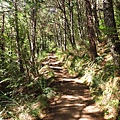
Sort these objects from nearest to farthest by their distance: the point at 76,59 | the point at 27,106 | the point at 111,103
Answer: the point at 111,103, the point at 27,106, the point at 76,59

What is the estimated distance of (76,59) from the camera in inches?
592

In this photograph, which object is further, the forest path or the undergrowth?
the undergrowth

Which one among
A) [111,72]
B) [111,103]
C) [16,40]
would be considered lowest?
[111,103]

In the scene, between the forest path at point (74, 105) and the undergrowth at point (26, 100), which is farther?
the undergrowth at point (26, 100)

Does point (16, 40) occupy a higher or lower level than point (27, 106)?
higher

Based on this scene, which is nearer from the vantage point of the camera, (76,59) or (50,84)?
(50,84)

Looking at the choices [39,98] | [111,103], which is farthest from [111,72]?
[39,98]

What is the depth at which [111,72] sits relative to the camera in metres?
8.44

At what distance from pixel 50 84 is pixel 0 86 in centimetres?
405

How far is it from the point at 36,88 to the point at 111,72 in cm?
426

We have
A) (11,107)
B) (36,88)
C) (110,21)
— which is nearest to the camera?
(110,21)

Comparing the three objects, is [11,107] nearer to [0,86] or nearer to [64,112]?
[64,112]

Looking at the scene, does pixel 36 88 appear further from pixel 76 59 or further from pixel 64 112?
pixel 76 59

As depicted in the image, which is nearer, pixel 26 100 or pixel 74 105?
pixel 74 105
